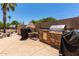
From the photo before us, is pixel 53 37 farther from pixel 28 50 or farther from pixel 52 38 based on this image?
pixel 28 50

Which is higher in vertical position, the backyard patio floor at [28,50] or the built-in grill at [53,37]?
the built-in grill at [53,37]

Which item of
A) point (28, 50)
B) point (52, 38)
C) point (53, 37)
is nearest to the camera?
point (28, 50)

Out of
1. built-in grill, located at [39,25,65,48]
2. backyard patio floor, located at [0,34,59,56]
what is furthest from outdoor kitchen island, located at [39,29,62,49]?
backyard patio floor, located at [0,34,59,56]

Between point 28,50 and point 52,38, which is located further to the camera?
point 52,38

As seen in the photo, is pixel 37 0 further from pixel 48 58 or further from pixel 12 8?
pixel 12 8

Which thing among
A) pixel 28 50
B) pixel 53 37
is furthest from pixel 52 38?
pixel 28 50

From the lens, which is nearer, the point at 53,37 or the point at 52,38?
the point at 53,37

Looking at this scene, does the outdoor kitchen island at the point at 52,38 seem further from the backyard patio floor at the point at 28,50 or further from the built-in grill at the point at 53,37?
the backyard patio floor at the point at 28,50

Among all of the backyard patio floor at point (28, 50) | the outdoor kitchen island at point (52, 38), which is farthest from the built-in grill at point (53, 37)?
the backyard patio floor at point (28, 50)

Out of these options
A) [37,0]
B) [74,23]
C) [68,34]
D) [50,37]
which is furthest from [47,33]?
[37,0]

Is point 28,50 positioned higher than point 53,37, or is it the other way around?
point 53,37

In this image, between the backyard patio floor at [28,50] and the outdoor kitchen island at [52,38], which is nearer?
the backyard patio floor at [28,50]

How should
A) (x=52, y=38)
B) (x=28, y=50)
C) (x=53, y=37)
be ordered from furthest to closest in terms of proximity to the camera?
(x=52, y=38) < (x=53, y=37) < (x=28, y=50)

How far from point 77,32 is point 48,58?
823 mm
